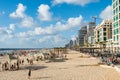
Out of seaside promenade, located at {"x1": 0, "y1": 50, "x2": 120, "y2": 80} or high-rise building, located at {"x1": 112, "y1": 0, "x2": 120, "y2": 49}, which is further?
high-rise building, located at {"x1": 112, "y1": 0, "x2": 120, "y2": 49}

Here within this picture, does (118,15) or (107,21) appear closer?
(118,15)

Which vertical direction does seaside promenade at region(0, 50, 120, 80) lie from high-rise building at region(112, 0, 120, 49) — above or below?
below

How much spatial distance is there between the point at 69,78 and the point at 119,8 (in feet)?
206

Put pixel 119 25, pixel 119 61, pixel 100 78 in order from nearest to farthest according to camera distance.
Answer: pixel 100 78
pixel 119 61
pixel 119 25

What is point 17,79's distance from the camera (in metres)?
26.3

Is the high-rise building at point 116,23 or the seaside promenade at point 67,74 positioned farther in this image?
the high-rise building at point 116,23

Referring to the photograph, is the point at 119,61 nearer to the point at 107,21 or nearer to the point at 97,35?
the point at 107,21

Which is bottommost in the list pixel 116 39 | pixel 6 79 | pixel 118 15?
pixel 6 79

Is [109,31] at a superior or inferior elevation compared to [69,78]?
superior

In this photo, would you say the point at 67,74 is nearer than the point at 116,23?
Yes

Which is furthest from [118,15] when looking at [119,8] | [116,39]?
[116,39]

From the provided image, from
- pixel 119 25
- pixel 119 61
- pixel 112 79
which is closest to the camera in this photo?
pixel 112 79

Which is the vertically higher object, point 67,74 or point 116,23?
point 116,23

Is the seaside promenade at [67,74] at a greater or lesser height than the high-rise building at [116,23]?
lesser
